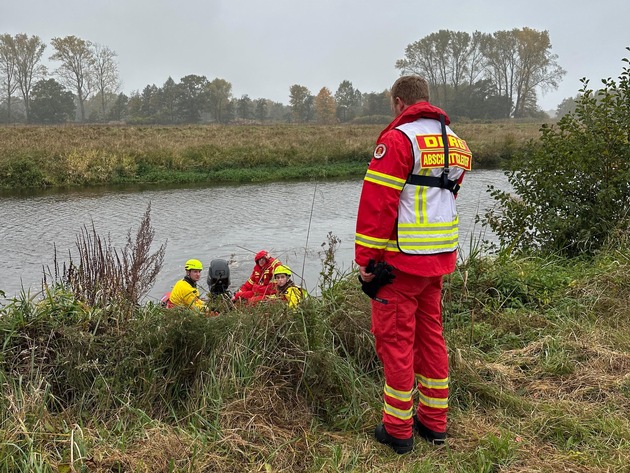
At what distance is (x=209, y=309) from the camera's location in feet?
13.3

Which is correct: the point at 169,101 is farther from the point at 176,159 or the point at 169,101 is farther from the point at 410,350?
the point at 410,350

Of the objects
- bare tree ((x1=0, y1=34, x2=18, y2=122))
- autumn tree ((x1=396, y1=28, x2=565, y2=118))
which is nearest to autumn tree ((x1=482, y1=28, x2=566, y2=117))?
autumn tree ((x1=396, y1=28, x2=565, y2=118))

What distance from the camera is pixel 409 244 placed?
2680mm

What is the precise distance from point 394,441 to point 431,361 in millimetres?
471

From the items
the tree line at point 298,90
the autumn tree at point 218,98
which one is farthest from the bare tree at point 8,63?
the autumn tree at point 218,98

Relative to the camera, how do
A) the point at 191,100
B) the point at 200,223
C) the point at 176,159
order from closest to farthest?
the point at 200,223, the point at 176,159, the point at 191,100

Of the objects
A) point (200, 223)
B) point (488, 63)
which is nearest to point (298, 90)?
point (488, 63)

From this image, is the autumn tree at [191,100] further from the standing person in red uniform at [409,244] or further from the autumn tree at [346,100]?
the standing person in red uniform at [409,244]

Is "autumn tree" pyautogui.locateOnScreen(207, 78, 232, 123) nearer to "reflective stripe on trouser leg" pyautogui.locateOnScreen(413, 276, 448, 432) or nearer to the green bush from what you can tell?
the green bush

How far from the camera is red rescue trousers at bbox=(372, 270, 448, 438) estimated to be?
2.72 m

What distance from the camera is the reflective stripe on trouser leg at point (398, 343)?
2.71 m

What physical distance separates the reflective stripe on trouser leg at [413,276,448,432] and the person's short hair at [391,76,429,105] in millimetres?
996

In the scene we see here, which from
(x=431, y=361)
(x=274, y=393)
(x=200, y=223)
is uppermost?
(x=431, y=361)

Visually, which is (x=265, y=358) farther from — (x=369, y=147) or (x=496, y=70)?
(x=496, y=70)
